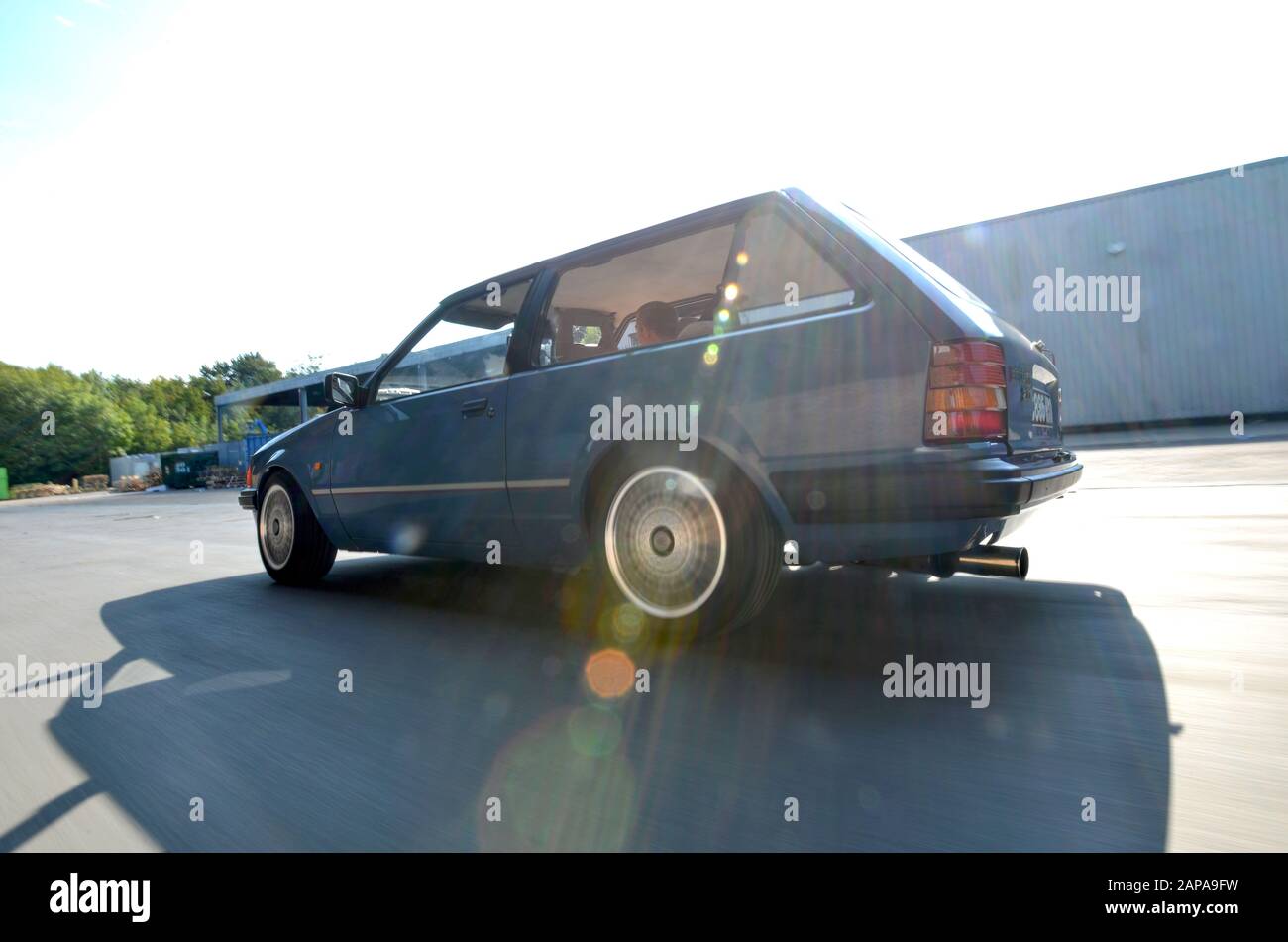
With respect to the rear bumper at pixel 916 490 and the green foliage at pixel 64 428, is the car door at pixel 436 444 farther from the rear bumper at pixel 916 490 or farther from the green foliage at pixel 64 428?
the green foliage at pixel 64 428

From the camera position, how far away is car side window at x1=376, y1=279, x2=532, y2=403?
4.05m

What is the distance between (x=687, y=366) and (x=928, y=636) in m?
1.52

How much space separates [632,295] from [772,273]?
4.97ft

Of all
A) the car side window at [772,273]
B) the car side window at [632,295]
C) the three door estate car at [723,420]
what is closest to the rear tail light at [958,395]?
the three door estate car at [723,420]

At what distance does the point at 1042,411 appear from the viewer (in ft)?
10.5

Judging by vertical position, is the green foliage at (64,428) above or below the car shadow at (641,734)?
above

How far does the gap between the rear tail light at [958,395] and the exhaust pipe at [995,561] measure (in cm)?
60

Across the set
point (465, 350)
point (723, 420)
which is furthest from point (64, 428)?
point (723, 420)

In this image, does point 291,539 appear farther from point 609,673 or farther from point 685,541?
point 685,541

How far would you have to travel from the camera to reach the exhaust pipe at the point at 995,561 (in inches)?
114

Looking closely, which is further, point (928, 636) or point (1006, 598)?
point (1006, 598)
